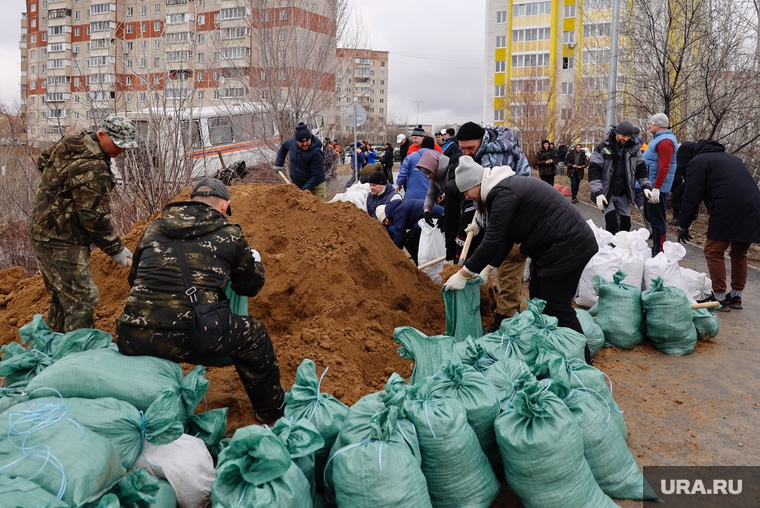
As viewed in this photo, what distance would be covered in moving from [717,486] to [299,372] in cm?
214

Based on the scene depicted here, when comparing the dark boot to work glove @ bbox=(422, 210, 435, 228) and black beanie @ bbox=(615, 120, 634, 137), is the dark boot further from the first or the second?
black beanie @ bbox=(615, 120, 634, 137)

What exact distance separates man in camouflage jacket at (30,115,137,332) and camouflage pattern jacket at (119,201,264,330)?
102cm

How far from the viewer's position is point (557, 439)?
8.18ft

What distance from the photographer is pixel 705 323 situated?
5012 mm

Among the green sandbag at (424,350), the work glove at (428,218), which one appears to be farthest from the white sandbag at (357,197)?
the green sandbag at (424,350)

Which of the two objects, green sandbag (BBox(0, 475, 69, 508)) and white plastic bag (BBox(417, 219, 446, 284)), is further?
white plastic bag (BBox(417, 219, 446, 284))

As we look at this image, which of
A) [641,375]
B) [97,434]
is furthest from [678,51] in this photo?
[97,434]

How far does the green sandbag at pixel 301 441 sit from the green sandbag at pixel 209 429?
0.58m

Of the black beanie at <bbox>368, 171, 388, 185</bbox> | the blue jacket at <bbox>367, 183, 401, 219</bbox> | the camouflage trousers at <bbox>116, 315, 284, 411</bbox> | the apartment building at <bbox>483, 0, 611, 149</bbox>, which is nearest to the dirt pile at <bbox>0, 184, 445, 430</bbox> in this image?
the camouflage trousers at <bbox>116, 315, 284, 411</bbox>

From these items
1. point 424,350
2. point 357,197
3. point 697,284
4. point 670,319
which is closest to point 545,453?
point 424,350

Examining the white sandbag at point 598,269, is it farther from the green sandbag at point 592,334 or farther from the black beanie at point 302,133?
the black beanie at point 302,133

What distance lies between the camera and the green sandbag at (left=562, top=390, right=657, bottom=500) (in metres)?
2.77

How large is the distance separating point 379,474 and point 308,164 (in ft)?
21.8

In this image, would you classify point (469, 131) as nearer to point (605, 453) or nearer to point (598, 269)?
point (598, 269)
